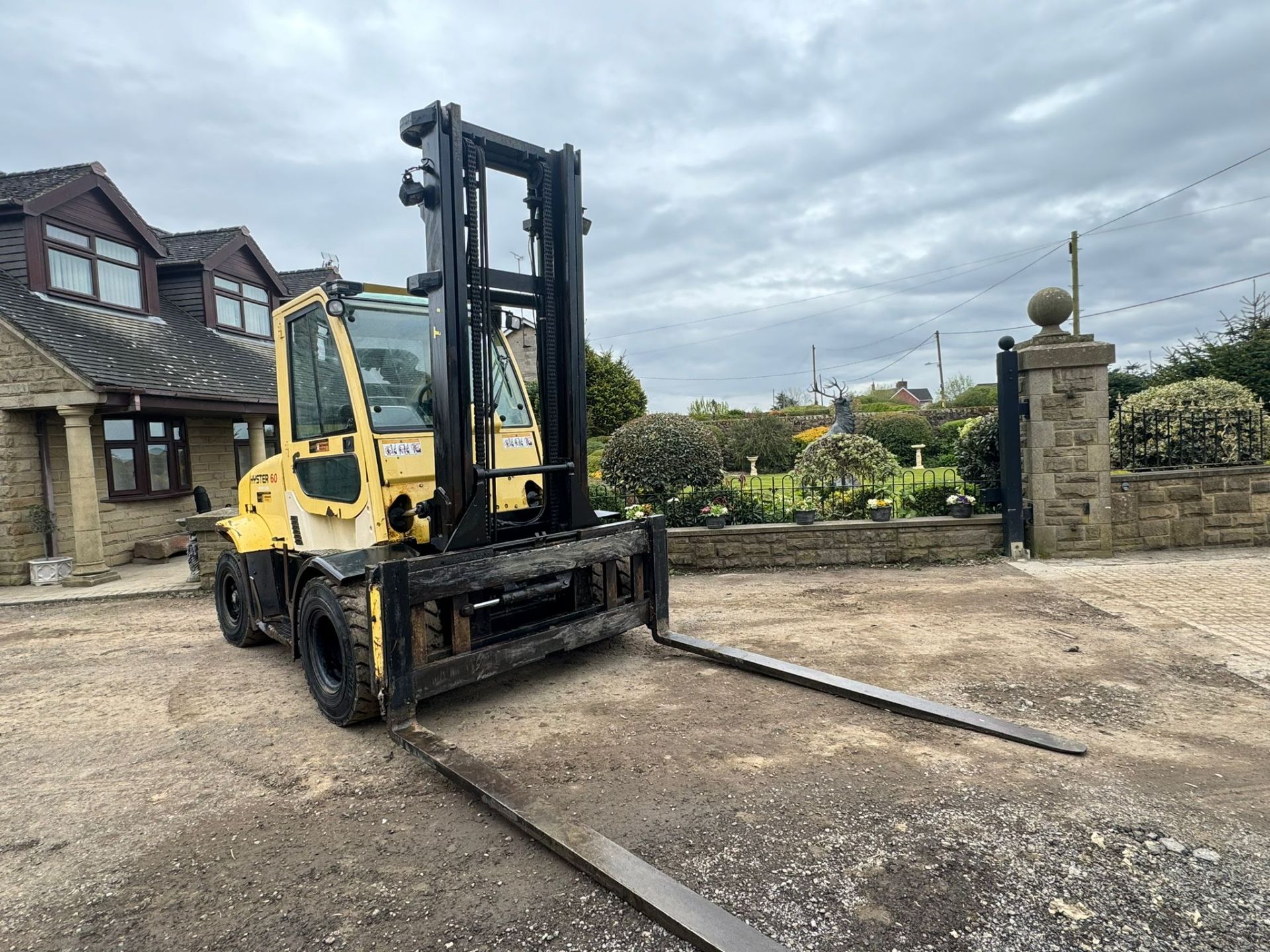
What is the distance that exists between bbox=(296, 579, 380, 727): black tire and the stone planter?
841 centimetres

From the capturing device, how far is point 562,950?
7.50ft

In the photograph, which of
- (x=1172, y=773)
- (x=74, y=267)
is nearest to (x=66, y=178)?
(x=74, y=267)

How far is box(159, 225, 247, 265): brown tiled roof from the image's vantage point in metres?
15.4

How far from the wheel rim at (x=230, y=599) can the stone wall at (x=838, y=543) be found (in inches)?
186

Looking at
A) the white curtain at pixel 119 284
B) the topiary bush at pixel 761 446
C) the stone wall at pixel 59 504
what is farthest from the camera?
the topiary bush at pixel 761 446

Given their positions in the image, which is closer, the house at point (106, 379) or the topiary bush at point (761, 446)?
the house at point (106, 379)

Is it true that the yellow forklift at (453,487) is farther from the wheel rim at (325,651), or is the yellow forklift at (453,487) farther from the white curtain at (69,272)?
the white curtain at (69,272)

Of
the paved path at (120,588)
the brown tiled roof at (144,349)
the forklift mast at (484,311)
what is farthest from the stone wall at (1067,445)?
the paved path at (120,588)

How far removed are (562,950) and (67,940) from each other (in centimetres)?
173

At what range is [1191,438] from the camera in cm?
863

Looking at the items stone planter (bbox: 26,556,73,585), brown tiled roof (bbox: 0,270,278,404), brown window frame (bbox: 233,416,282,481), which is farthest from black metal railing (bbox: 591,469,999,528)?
brown window frame (bbox: 233,416,282,481)

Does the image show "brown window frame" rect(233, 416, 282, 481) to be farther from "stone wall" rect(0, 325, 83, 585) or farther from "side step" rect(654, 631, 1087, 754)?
"side step" rect(654, 631, 1087, 754)

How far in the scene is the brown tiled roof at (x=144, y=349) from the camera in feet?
35.0

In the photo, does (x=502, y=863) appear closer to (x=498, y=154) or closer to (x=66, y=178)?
(x=498, y=154)
